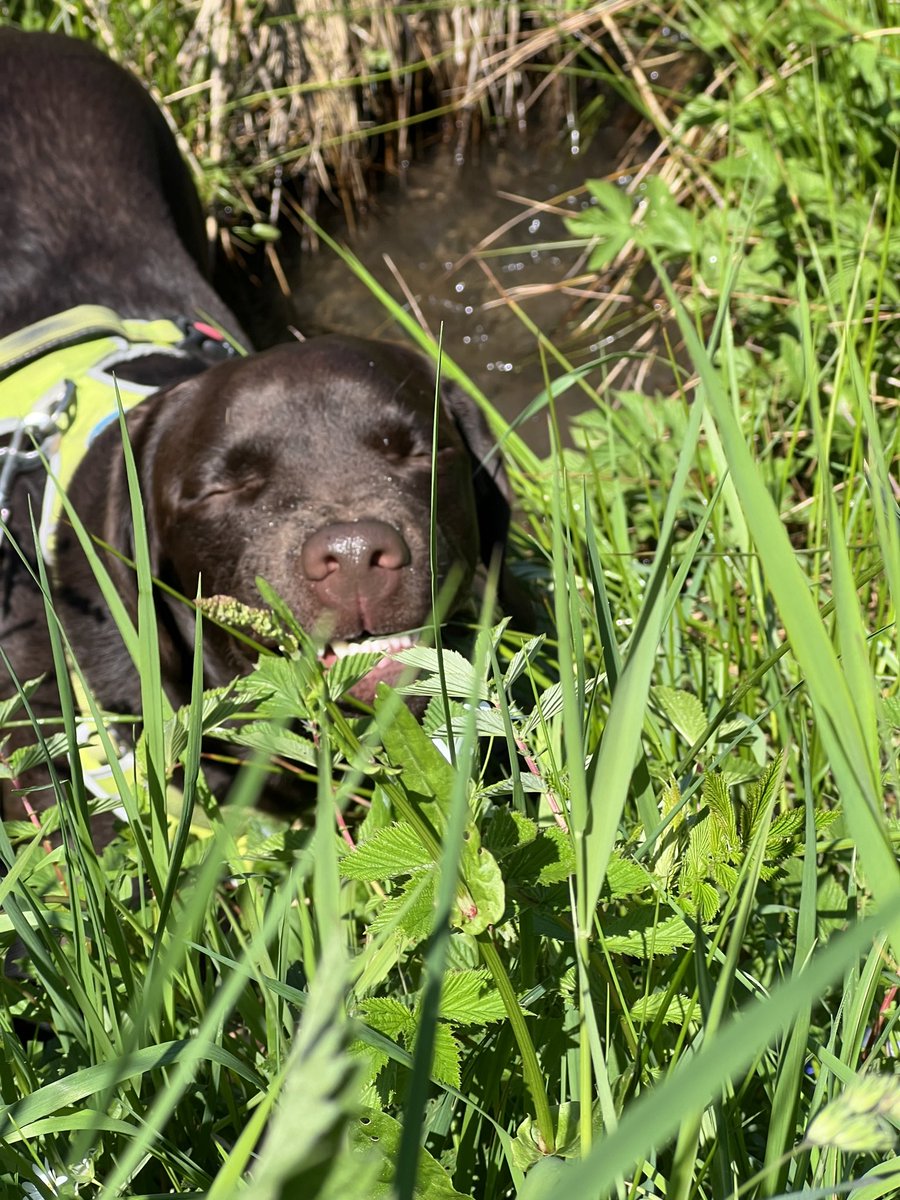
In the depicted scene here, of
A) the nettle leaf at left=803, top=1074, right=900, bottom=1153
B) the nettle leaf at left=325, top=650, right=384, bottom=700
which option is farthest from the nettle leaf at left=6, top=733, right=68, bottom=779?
the nettle leaf at left=803, top=1074, right=900, bottom=1153

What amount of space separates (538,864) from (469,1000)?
0.40ft

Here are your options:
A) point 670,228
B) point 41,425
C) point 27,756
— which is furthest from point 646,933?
point 670,228

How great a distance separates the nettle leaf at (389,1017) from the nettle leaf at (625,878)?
20 cm

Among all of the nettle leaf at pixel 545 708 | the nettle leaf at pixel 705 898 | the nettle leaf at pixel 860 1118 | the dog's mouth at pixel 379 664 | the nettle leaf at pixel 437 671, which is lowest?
the dog's mouth at pixel 379 664

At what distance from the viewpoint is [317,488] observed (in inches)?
85.7

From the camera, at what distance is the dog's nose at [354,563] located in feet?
6.44

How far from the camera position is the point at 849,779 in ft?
2.58

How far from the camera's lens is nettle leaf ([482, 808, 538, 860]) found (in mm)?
957

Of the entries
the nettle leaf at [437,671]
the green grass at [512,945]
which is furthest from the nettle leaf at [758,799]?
the nettle leaf at [437,671]

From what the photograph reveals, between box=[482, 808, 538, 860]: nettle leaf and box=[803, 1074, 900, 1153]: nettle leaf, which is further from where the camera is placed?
box=[482, 808, 538, 860]: nettle leaf

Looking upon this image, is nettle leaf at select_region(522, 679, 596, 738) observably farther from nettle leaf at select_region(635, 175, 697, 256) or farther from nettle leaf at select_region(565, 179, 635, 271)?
nettle leaf at select_region(635, 175, 697, 256)

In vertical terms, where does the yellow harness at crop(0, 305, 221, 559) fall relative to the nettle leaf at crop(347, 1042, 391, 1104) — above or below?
above

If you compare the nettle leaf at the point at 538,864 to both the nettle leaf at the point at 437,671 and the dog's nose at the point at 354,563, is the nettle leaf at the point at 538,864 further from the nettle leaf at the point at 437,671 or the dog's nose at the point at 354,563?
the dog's nose at the point at 354,563

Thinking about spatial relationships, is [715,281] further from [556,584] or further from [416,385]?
[556,584]
